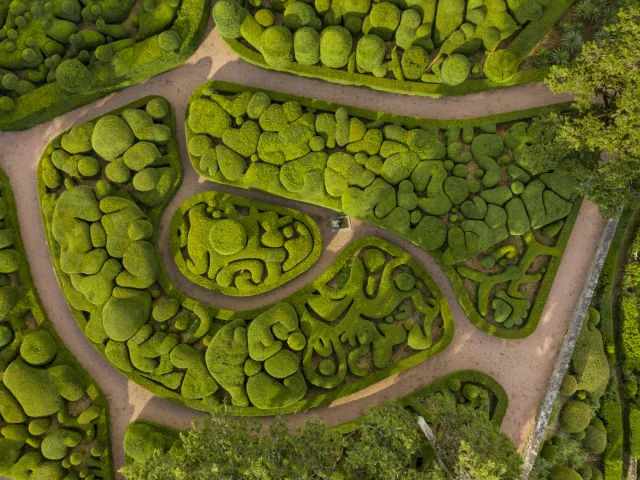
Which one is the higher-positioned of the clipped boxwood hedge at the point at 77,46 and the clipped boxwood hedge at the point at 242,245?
the clipped boxwood hedge at the point at 77,46

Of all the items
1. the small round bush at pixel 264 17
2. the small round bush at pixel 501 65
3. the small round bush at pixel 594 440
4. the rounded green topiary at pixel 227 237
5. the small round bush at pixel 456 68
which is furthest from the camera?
the small round bush at pixel 264 17

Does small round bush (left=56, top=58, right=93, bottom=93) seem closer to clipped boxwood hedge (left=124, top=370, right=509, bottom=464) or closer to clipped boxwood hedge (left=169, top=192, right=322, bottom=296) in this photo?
clipped boxwood hedge (left=169, top=192, right=322, bottom=296)

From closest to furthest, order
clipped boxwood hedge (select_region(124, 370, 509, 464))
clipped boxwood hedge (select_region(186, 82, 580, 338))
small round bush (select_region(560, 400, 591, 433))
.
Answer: clipped boxwood hedge (select_region(124, 370, 509, 464))
clipped boxwood hedge (select_region(186, 82, 580, 338))
small round bush (select_region(560, 400, 591, 433))

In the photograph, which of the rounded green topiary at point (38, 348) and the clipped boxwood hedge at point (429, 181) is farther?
the clipped boxwood hedge at point (429, 181)

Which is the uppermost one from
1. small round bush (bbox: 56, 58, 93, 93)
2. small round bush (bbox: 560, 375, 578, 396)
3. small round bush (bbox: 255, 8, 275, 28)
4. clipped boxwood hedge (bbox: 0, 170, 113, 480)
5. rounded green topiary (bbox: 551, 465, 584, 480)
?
small round bush (bbox: 255, 8, 275, 28)

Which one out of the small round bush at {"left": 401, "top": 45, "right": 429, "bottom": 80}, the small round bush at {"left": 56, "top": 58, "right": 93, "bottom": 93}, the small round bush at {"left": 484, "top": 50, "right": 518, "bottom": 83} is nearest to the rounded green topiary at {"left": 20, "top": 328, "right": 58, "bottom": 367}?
the small round bush at {"left": 56, "top": 58, "right": 93, "bottom": 93}

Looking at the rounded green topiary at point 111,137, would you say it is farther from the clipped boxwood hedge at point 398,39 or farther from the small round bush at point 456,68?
the small round bush at point 456,68

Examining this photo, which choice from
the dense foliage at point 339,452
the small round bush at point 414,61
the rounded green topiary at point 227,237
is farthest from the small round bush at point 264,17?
the dense foliage at point 339,452
